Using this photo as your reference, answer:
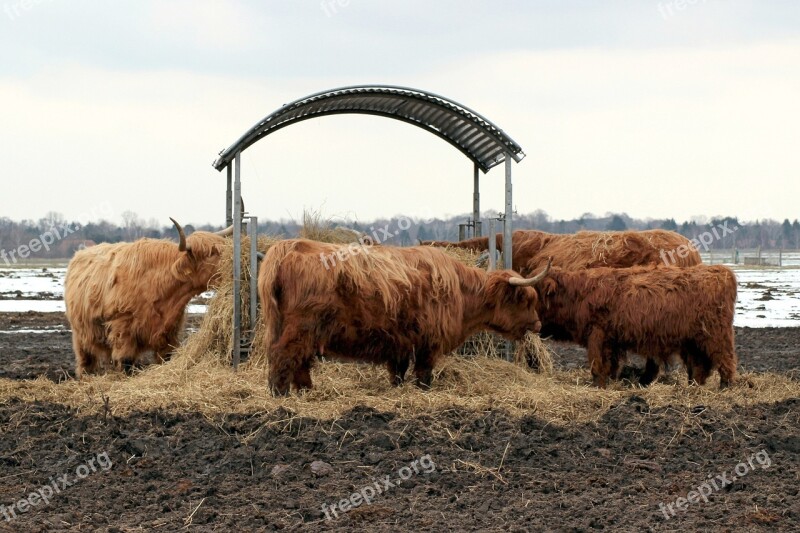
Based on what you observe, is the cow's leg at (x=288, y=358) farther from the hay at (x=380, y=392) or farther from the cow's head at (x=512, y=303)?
the cow's head at (x=512, y=303)

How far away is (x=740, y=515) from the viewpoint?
4824 mm

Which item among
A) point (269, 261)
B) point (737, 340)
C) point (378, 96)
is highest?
point (378, 96)

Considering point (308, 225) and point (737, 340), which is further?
point (737, 340)

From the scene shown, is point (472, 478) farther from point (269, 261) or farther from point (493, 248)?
point (493, 248)

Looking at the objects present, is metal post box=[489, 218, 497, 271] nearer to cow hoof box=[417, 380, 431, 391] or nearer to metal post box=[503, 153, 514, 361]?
metal post box=[503, 153, 514, 361]

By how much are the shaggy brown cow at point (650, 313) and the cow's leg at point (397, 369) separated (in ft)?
5.44

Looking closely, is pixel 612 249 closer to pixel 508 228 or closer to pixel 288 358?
pixel 508 228

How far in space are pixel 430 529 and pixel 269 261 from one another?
3.41 meters

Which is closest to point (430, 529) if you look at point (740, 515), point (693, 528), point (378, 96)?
point (693, 528)

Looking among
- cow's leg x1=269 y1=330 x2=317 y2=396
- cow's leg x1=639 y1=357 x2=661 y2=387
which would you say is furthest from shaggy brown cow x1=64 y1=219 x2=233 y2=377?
cow's leg x1=639 y1=357 x2=661 y2=387

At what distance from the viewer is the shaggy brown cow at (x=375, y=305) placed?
7.41 m

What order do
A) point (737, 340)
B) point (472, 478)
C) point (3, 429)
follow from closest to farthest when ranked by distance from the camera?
point (472, 478) < point (3, 429) < point (737, 340)

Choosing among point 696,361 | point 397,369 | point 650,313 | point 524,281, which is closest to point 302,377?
point 397,369

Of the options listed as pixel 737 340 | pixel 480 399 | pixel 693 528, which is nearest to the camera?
pixel 693 528
